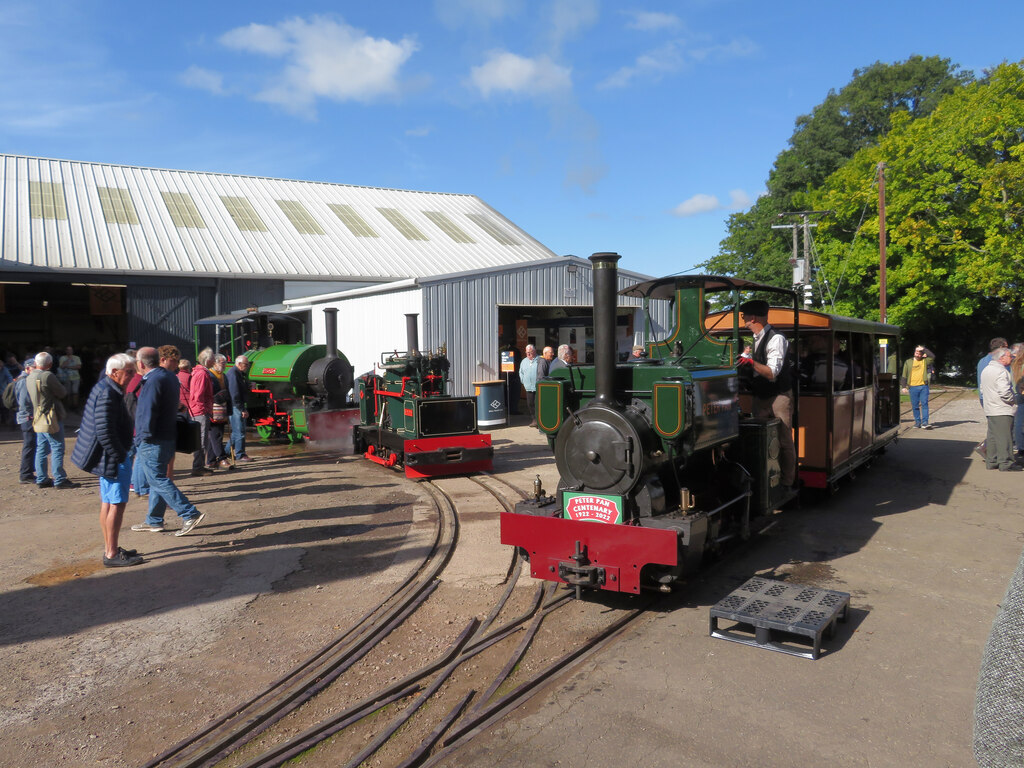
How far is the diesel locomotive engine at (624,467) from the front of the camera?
4.58 m

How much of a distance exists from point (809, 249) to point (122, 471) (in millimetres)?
27007

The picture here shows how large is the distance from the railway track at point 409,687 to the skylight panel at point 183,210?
21627 millimetres

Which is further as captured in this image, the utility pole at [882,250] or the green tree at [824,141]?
the green tree at [824,141]

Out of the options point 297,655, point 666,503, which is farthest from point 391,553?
point 666,503

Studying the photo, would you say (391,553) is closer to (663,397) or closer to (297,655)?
(297,655)

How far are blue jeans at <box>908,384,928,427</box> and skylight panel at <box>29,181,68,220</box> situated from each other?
23.6 metres

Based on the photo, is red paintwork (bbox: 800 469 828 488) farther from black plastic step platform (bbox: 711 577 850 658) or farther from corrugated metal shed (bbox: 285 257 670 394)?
corrugated metal shed (bbox: 285 257 670 394)

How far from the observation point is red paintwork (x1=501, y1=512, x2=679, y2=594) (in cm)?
441

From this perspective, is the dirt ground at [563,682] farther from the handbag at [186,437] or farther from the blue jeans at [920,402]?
the blue jeans at [920,402]

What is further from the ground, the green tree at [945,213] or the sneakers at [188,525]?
the green tree at [945,213]

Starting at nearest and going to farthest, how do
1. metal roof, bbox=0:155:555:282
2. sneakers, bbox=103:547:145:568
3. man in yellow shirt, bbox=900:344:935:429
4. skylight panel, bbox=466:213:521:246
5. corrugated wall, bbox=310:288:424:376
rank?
sneakers, bbox=103:547:145:568 < man in yellow shirt, bbox=900:344:935:429 < corrugated wall, bbox=310:288:424:376 < metal roof, bbox=0:155:555:282 < skylight panel, bbox=466:213:521:246

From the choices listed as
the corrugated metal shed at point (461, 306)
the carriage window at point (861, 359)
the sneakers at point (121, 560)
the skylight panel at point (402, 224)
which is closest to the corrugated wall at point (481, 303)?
the corrugated metal shed at point (461, 306)

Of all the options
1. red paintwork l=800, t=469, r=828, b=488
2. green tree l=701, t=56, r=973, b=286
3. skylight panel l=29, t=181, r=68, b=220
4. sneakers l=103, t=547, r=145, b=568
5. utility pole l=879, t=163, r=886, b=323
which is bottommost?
sneakers l=103, t=547, r=145, b=568

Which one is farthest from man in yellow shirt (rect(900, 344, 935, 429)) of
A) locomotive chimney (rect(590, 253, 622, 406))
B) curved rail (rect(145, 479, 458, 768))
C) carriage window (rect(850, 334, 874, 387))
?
curved rail (rect(145, 479, 458, 768))
